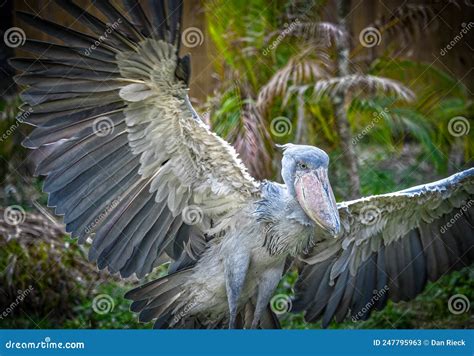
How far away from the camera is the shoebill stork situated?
334cm

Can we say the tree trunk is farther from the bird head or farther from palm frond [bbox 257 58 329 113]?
the bird head

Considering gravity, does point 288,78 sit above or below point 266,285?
above

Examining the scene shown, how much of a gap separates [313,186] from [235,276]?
0.58 meters

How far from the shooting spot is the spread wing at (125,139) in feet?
10.8

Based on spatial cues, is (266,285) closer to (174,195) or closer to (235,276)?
(235,276)

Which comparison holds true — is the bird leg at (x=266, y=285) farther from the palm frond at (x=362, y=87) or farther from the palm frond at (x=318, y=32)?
the palm frond at (x=318, y=32)

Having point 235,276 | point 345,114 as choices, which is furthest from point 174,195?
point 345,114

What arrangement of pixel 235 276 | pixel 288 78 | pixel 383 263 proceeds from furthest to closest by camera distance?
pixel 288 78 < pixel 383 263 < pixel 235 276

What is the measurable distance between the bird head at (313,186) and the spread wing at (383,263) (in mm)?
551

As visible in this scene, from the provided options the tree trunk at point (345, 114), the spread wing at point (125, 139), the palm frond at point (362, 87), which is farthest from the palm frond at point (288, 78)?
the spread wing at point (125, 139)

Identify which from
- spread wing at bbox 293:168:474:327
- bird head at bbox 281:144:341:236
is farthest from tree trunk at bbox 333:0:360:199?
bird head at bbox 281:144:341:236

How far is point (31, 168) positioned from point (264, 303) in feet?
7.08

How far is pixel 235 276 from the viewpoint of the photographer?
3641 mm

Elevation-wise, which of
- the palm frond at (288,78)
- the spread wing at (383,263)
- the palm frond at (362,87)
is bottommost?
the spread wing at (383,263)
